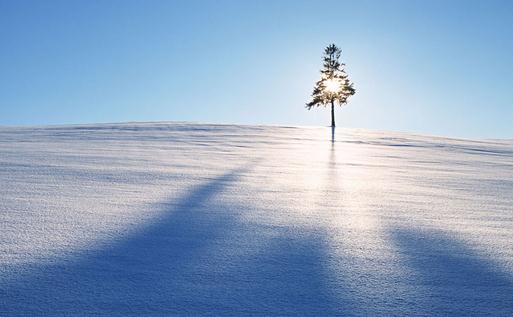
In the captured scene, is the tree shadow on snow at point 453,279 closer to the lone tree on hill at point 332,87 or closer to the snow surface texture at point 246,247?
the snow surface texture at point 246,247

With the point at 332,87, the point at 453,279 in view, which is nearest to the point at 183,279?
the point at 453,279

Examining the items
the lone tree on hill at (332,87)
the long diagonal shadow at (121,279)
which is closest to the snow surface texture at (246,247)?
the long diagonal shadow at (121,279)

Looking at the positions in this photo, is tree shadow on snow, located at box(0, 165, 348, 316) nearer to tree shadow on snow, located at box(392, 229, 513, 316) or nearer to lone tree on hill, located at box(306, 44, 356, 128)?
tree shadow on snow, located at box(392, 229, 513, 316)

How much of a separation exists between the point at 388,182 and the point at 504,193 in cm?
132

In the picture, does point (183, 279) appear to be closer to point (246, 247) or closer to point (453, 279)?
point (246, 247)

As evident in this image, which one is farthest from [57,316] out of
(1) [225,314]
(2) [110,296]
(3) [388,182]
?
(3) [388,182]

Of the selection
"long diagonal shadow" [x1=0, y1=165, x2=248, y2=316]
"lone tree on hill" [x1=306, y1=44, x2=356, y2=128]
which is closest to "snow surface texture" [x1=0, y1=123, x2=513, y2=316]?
"long diagonal shadow" [x1=0, y1=165, x2=248, y2=316]

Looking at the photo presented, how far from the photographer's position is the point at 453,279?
1.92 meters

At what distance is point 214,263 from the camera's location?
1997 mm

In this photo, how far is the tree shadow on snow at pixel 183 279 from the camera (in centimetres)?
157

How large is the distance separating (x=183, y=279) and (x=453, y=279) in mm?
1400

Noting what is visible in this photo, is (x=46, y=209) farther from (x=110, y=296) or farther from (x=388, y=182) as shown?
(x=388, y=182)

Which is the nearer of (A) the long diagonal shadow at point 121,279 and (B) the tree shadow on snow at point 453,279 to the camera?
(A) the long diagonal shadow at point 121,279

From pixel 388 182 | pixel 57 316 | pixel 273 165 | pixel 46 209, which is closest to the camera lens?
pixel 57 316
